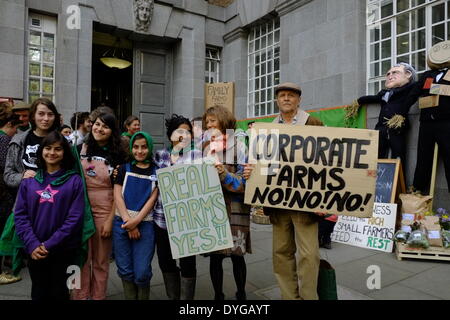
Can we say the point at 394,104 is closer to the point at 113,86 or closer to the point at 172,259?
the point at 172,259

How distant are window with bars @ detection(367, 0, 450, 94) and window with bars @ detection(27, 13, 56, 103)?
753 centimetres

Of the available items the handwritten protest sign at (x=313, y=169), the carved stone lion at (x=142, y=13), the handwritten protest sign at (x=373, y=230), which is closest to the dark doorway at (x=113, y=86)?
the carved stone lion at (x=142, y=13)

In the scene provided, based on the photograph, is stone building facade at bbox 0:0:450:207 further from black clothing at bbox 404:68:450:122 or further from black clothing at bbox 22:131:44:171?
black clothing at bbox 22:131:44:171

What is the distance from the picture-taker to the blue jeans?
236cm

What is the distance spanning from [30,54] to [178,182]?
286 inches

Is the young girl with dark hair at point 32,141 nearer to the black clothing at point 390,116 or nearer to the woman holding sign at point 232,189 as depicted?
the woman holding sign at point 232,189

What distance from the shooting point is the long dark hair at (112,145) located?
2662 millimetres

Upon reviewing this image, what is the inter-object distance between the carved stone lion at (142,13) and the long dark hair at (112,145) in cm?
693

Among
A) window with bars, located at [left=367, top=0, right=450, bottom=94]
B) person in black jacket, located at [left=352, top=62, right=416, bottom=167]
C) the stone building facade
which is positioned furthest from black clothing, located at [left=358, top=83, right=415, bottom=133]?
window with bars, located at [left=367, top=0, right=450, bottom=94]

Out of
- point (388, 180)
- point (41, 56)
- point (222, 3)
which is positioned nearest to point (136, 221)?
point (388, 180)

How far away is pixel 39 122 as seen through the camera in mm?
2709
